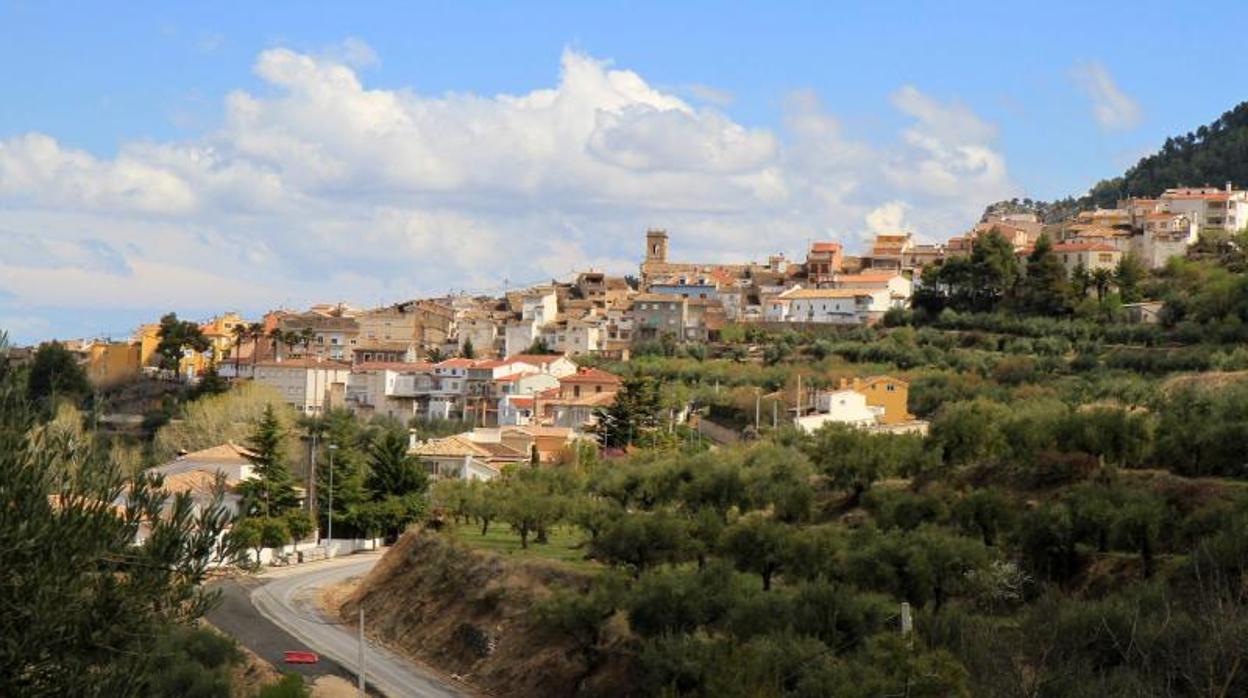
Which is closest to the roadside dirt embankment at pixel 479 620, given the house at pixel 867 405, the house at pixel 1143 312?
the house at pixel 867 405

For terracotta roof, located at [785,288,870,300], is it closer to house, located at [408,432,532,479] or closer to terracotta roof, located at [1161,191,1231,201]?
terracotta roof, located at [1161,191,1231,201]

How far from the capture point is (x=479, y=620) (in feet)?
151

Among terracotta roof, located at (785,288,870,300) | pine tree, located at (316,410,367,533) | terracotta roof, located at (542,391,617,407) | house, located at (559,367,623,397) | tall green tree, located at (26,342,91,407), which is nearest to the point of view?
pine tree, located at (316,410,367,533)

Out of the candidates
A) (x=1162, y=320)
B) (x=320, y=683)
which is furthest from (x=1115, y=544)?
(x=1162, y=320)

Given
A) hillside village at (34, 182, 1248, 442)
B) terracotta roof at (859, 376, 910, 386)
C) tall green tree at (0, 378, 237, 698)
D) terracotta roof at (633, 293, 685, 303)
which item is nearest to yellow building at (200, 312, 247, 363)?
hillside village at (34, 182, 1248, 442)

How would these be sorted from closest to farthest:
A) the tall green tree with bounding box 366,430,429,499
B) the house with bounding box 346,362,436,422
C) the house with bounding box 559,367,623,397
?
the tall green tree with bounding box 366,430,429,499 → the house with bounding box 559,367,623,397 → the house with bounding box 346,362,436,422

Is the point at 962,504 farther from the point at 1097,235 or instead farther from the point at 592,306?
Answer: the point at 592,306

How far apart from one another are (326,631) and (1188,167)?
12939 centimetres

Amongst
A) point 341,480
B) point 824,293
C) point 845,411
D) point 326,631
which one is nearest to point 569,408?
point 845,411

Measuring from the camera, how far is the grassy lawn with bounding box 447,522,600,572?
48619 millimetres

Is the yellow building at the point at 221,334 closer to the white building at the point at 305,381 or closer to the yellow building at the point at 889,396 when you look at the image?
the white building at the point at 305,381

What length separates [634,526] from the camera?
42.7 meters

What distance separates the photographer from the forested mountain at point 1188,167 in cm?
15725

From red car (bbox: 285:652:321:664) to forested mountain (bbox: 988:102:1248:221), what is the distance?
12360cm
